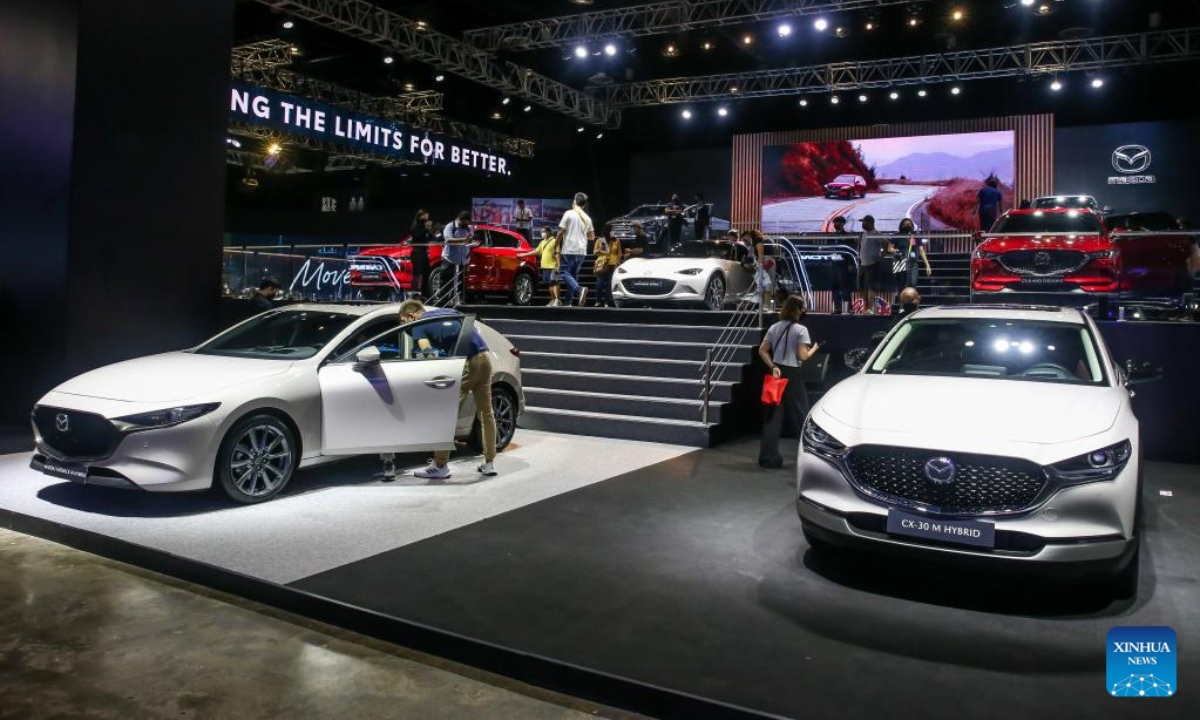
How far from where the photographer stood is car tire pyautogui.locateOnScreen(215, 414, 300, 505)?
5781 millimetres

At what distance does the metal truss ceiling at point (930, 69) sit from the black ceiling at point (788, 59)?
0.23m

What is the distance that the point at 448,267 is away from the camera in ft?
45.4

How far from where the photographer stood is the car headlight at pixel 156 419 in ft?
17.9

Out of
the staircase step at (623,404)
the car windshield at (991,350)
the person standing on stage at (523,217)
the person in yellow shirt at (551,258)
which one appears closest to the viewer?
the car windshield at (991,350)

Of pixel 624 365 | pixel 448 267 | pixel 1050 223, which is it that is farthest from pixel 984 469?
pixel 448 267

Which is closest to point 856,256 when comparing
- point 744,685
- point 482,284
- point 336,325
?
point 482,284

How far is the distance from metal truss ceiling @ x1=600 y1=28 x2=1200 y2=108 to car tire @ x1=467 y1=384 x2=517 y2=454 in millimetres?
14764

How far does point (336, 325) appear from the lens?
6883 mm

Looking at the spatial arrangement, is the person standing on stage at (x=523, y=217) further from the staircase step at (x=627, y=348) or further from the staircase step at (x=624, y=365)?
the staircase step at (x=624, y=365)

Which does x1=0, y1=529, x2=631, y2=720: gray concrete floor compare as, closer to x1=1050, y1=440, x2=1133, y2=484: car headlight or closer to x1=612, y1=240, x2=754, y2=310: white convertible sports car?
x1=1050, y1=440, x2=1133, y2=484: car headlight

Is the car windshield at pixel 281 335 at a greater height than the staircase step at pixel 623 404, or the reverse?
the car windshield at pixel 281 335

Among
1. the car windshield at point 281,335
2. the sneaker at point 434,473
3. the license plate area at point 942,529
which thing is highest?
the car windshield at point 281,335

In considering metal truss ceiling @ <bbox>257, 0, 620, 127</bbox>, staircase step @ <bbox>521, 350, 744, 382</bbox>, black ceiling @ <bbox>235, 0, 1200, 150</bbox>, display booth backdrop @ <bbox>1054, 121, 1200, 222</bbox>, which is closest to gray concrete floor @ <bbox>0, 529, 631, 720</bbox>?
staircase step @ <bbox>521, 350, 744, 382</bbox>

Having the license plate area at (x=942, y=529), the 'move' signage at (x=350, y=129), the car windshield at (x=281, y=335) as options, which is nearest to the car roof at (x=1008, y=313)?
the license plate area at (x=942, y=529)
